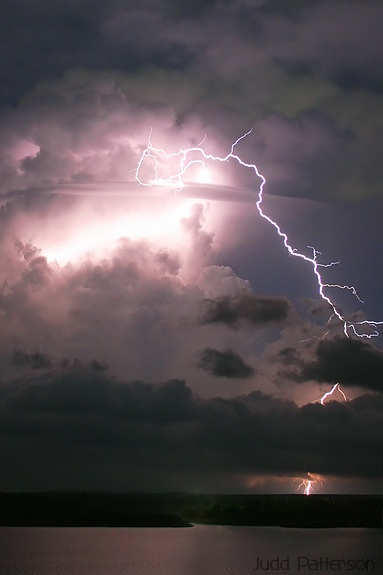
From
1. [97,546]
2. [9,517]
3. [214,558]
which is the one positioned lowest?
[214,558]

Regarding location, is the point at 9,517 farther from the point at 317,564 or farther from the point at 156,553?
the point at 317,564

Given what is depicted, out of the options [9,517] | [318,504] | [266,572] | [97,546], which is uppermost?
[318,504]

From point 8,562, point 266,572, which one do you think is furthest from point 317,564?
point 8,562

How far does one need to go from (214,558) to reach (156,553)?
45.5ft

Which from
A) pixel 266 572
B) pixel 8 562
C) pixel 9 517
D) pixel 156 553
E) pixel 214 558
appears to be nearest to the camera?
pixel 266 572

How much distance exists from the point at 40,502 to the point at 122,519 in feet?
75.8

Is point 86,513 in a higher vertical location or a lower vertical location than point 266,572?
higher

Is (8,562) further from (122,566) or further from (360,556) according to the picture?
(360,556)

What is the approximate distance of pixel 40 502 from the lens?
171875mm

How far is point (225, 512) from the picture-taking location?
196 metres

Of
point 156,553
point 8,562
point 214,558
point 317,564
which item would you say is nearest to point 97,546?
point 156,553

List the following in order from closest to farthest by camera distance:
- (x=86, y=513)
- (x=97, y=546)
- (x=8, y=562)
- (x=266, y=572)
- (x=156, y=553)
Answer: (x=266, y=572)
(x=8, y=562)
(x=156, y=553)
(x=97, y=546)
(x=86, y=513)

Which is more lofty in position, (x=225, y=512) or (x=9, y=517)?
(x=225, y=512)

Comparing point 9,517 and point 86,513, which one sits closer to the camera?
point 9,517
